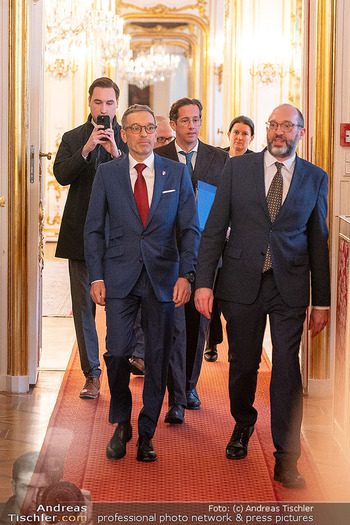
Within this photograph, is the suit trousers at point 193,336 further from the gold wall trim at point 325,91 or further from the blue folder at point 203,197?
the gold wall trim at point 325,91

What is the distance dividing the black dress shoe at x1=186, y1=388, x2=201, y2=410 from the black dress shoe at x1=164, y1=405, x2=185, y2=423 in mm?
269

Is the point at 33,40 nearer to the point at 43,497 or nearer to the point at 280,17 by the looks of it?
the point at 43,497

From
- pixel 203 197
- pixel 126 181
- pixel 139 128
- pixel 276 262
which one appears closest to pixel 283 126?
pixel 276 262

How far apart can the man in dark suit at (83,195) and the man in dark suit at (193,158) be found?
16.0 inches

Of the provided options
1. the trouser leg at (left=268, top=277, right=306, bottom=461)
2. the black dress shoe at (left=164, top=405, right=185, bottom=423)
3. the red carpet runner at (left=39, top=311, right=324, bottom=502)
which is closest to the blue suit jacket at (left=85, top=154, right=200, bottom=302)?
the trouser leg at (left=268, top=277, right=306, bottom=461)

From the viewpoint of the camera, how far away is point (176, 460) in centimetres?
395

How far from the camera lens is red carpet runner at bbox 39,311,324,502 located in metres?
3.52

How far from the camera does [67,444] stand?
13.8 feet

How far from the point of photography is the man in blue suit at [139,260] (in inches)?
153

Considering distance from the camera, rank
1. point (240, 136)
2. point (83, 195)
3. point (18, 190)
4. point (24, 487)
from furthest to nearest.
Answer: point (240, 136), point (18, 190), point (83, 195), point (24, 487)

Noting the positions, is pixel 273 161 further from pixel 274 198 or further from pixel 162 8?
pixel 162 8

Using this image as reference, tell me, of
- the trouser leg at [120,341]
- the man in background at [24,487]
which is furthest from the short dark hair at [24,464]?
the trouser leg at [120,341]

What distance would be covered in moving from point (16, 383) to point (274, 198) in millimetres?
2376

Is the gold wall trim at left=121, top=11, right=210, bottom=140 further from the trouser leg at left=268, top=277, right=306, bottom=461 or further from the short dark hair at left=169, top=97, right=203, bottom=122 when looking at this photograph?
the trouser leg at left=268, top=277, right=306, bottom=461
